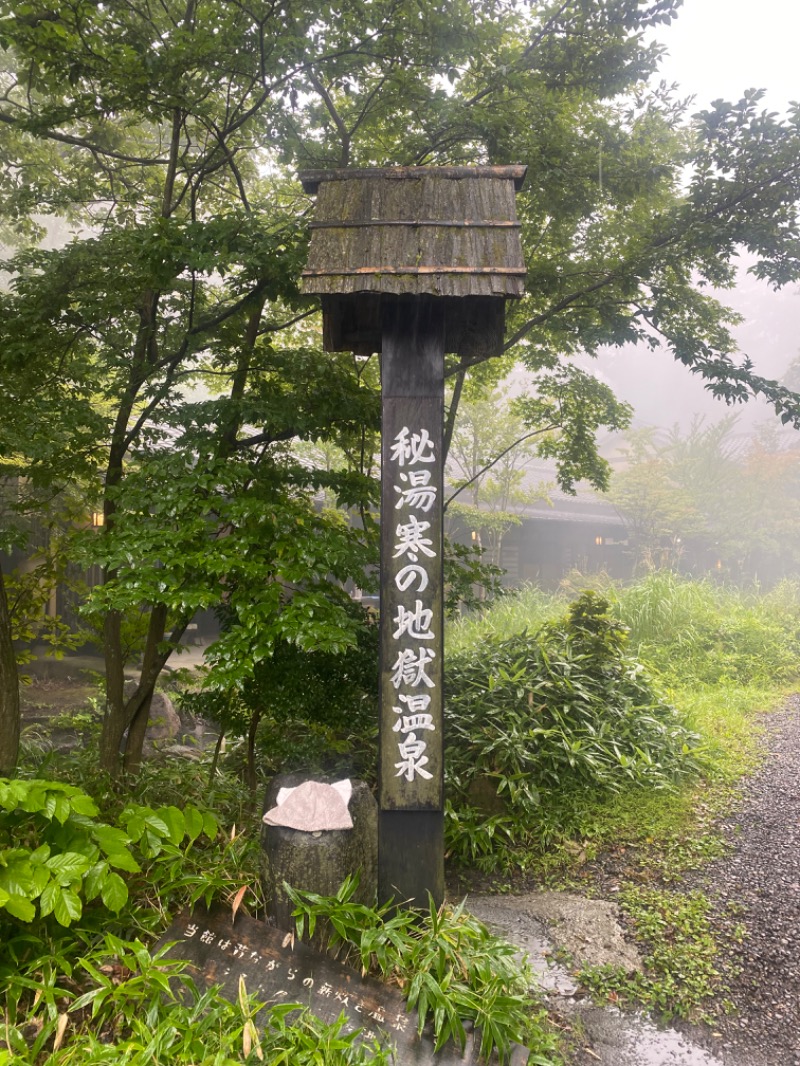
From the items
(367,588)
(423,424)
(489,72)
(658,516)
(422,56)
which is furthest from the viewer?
(658,516)

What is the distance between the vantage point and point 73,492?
9.41 meters

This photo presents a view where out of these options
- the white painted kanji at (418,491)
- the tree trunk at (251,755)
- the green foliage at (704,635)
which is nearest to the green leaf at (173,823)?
the tree trunk at (251,755)

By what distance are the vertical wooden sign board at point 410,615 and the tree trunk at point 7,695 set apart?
2888 millimetres

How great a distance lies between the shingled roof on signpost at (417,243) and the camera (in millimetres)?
3713

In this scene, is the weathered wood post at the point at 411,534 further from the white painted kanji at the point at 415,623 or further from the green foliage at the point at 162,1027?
the green foliage at the point at 162,1027

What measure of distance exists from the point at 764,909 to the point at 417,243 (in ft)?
16.1

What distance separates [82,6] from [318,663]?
4.57 metres

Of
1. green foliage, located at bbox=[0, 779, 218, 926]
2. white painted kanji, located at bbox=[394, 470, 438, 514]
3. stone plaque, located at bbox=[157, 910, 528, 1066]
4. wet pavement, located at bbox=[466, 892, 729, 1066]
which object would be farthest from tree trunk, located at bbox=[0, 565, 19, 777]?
wet pavement, located at bbox=[466, 892, 729, 1066]

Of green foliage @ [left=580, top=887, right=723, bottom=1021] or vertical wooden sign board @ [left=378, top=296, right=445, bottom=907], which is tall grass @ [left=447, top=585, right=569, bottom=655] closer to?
green foliage @ [left=580, top=887, right=723, bottom=1021]

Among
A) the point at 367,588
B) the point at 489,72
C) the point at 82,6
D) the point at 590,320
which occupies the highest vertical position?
the point at 489,72

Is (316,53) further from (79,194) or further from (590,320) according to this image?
(590,320)

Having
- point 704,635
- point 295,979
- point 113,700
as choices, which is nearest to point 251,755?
point 113,700

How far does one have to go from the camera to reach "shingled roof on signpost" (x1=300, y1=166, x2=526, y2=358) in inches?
146

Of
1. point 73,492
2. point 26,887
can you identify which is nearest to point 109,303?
point 26,887
